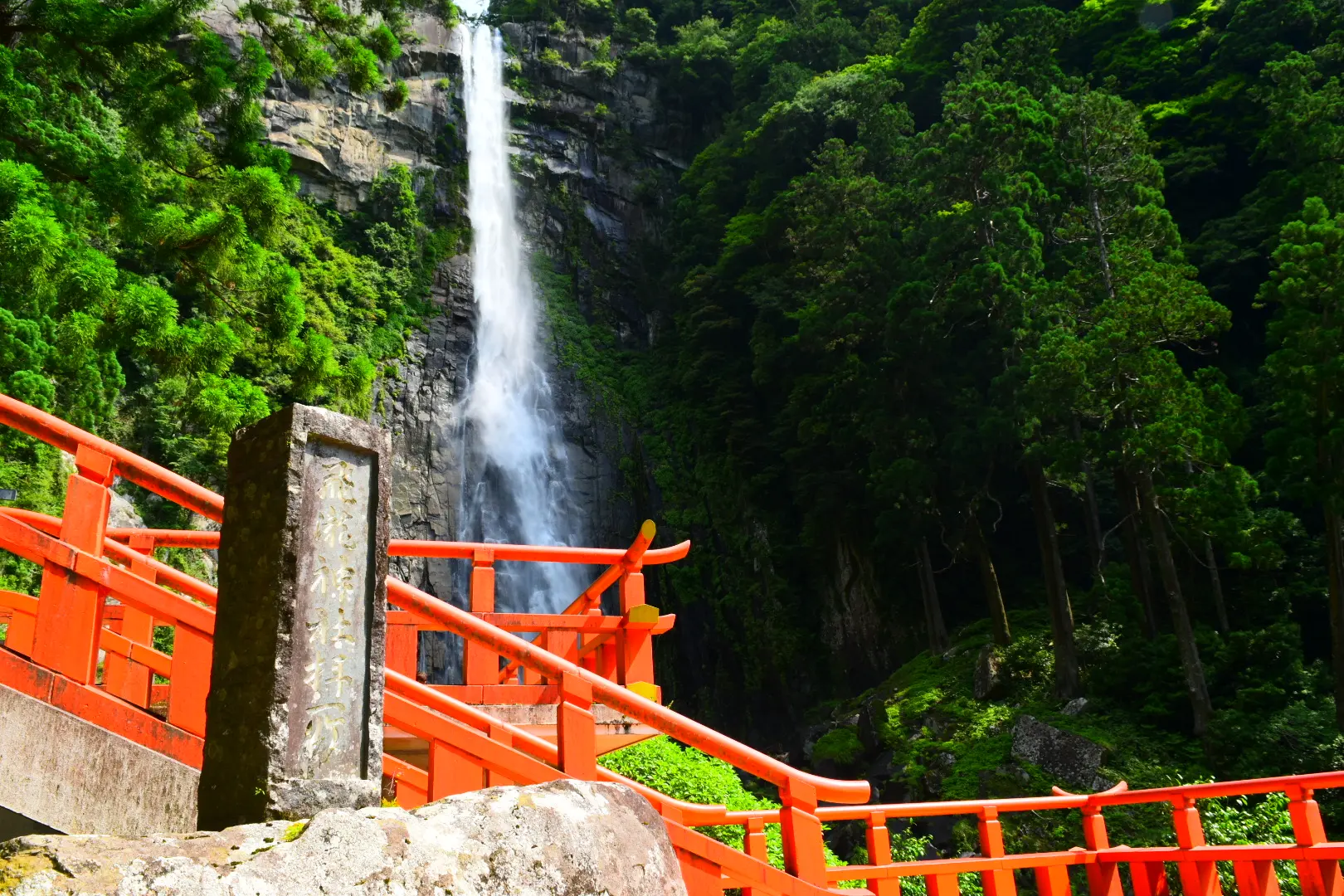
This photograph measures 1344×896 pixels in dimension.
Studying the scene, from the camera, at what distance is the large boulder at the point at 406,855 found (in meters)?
1.76

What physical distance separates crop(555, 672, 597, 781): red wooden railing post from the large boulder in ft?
1.25

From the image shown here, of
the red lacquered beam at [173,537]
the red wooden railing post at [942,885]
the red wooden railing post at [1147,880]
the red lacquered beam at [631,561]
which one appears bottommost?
the red wooden railing post at [1147,880]

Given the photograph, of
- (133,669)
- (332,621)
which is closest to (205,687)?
(332,621)

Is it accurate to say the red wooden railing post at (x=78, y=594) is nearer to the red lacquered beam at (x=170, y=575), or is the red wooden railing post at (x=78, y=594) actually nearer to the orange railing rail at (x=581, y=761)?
the red lacquered beam at (x=170, y=575)

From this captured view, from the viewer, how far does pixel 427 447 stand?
72.0 ft

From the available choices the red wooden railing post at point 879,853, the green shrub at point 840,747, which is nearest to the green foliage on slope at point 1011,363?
the green shrub at point 840,747

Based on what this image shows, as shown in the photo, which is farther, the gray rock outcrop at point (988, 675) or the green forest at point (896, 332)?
the gray rock outcrop at point (988, 675)

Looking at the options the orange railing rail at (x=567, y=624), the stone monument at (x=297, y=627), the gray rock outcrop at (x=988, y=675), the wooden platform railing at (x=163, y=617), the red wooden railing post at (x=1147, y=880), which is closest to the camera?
the stone monument at (x=297, y=627)

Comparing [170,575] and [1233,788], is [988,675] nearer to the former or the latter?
[1233,788]

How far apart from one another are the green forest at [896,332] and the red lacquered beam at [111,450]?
193 cm

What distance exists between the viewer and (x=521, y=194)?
88.4ft

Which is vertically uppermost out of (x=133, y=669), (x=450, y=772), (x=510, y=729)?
(x=133, y=669)

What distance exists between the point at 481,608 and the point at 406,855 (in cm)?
280

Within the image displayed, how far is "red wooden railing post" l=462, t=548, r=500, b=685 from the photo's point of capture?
475cm
